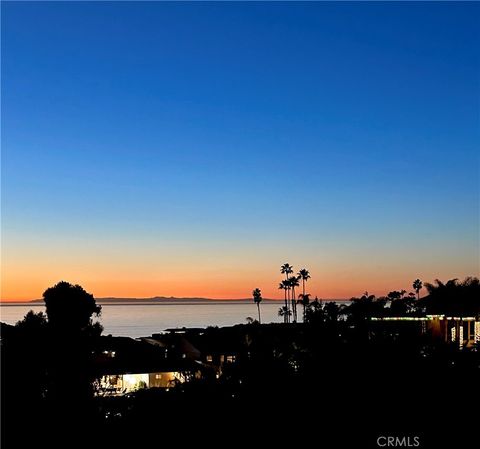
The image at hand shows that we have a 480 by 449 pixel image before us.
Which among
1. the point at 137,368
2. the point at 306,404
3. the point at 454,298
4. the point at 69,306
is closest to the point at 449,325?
the point at 454,298

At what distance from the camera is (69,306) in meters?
32.9

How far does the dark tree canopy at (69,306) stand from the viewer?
3262cm

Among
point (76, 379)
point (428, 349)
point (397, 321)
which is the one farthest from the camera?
point (397, 321)

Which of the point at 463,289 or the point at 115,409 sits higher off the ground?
the point at 463,289

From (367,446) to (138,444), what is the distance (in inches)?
165

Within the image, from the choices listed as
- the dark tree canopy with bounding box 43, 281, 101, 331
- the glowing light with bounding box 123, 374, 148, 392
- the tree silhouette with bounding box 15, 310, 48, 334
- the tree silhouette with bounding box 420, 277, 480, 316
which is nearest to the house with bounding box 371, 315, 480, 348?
the tree silhouette with bounding box 420, 277, 480, 316

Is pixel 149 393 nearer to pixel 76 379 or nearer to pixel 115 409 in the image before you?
pixel 115 409

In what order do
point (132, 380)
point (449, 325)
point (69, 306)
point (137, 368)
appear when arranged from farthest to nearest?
point (137, 368) < point (132, 380) < point (449, 325) < point (69, 306)

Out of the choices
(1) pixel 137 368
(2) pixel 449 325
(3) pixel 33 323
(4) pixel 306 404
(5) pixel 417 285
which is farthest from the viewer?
(5) pixel 417 285

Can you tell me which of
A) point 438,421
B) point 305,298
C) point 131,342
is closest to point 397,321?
point 131,342

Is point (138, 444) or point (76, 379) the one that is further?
point (76, 379)

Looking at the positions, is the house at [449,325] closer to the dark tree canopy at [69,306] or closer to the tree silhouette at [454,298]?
A: the tree silhouette at [454,298]

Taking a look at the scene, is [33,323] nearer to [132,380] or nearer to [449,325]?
[132,380]

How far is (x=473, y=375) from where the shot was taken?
42.5ft
